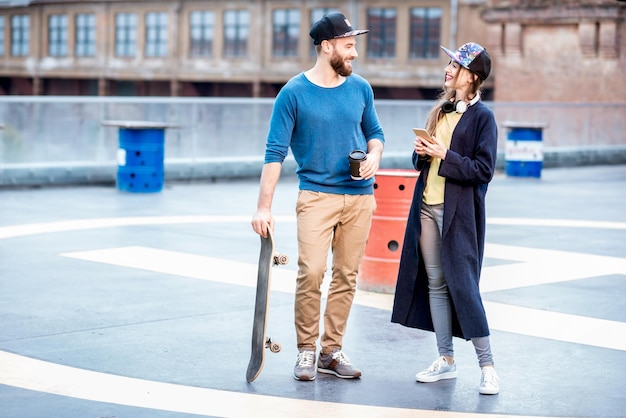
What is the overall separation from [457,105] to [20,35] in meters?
67.8

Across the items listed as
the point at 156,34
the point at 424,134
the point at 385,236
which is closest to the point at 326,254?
the point at 424,134

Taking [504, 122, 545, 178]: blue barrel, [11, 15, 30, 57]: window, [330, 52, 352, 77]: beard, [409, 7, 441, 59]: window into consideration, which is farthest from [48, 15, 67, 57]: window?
[330, 52, 352, 77]: beard

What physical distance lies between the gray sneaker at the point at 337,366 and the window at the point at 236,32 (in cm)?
5465

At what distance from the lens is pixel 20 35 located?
70875mm

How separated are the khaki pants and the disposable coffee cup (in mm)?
217

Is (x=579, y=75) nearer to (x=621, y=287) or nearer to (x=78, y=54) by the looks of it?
(x=78, y=54)

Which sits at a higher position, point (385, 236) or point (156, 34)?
point (156, 34)

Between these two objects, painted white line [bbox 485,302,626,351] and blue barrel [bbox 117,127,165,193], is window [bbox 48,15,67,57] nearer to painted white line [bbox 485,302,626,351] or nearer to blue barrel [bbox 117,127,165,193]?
blue barrel [bbox 117,127,165,193]

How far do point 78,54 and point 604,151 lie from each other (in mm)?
45364

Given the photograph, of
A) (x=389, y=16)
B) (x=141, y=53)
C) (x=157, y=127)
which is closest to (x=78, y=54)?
(x=141, y=53)

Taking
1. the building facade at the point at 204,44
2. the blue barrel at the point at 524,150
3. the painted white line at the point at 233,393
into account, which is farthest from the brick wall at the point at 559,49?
the painted white line at the point at 233,393

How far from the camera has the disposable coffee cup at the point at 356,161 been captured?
6.22m

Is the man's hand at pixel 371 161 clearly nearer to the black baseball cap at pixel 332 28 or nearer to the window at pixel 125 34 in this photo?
the black baseball cap at pixel 332 28

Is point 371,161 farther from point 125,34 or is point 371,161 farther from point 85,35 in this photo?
point 85,35
